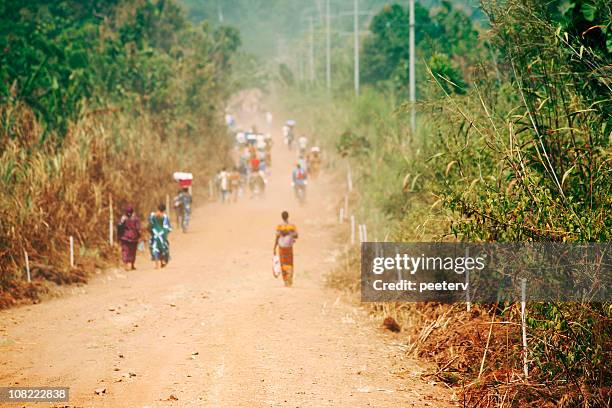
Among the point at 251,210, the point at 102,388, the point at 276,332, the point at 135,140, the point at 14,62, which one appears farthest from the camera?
the point at 251,210

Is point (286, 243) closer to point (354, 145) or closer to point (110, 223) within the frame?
point (110, 223)

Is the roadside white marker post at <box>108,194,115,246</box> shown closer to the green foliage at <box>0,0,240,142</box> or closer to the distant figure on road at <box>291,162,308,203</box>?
the green foliage at <box>0,0,240,142</box>

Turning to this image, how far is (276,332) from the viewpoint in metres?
13.1

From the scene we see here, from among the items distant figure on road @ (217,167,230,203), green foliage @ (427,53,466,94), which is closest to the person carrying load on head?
distant figure on road @ (217,167,230,203)

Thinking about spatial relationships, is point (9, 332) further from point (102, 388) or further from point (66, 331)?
point (102, 388)

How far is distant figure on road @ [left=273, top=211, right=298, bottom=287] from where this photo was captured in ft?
57.3

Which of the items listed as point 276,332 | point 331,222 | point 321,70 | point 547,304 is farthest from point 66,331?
point 321,70

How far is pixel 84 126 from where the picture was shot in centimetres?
2323

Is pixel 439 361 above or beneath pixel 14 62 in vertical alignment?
beneath

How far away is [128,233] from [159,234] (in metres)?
0.78

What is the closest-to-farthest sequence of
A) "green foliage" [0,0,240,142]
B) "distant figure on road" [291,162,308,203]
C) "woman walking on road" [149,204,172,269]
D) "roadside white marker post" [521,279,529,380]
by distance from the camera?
"roadside white marker post" [521,279,529,380] < "woman walking on road" [149,204,172,269] < "green foliage" [0,0,240,142] < "distant figure on road" [291,162,308,203]

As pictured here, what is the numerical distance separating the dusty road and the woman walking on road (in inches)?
26.5

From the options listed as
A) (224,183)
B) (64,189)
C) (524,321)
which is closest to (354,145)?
(224,183)

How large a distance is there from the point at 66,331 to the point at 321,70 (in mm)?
62483
